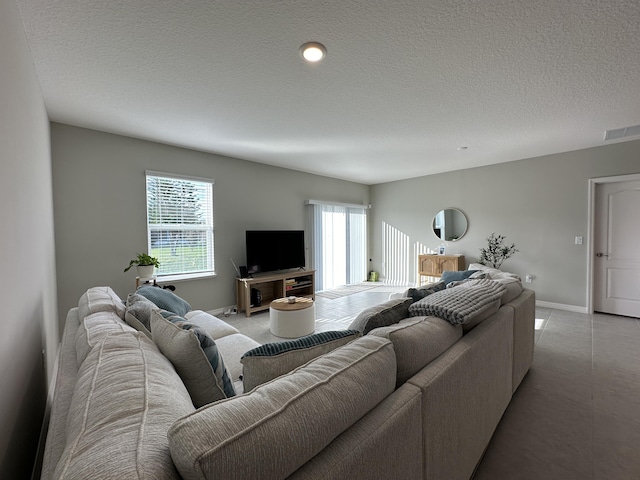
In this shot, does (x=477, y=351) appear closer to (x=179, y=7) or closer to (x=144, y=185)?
(x=179, y=7)

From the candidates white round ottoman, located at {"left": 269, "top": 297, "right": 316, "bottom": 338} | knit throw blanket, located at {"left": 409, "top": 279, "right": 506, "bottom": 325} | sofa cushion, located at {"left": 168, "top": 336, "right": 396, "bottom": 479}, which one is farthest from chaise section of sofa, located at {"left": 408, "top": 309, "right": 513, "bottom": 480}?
white round ottoman, located at {"left": 269, "top": 297, "right": 316, "bottom": 338}

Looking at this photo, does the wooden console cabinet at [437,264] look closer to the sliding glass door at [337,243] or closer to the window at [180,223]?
the sliding glass door at [337,243]

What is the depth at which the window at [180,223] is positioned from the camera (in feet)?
12.4

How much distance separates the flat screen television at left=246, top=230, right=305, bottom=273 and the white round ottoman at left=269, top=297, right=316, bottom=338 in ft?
4.50

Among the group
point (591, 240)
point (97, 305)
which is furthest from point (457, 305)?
point (591, 240)

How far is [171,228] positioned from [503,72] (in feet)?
13.2

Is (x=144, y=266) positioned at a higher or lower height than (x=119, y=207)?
lower

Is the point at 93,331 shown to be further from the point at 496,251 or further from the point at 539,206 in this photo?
the point at 539,206

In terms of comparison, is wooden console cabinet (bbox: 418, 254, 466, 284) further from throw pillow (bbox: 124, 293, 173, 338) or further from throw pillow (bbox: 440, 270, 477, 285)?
throw pillow (bbox: 124, 293, 173, 338)

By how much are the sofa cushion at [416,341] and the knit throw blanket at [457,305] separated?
61 millimetres

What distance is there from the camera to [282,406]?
2.24 feet

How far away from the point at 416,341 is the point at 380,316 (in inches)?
11.1

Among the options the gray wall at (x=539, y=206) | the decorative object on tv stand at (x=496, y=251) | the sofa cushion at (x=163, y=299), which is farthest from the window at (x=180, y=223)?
the decorative object on tv stand at (x=496, y=251)

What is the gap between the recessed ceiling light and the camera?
1828 millimetres
